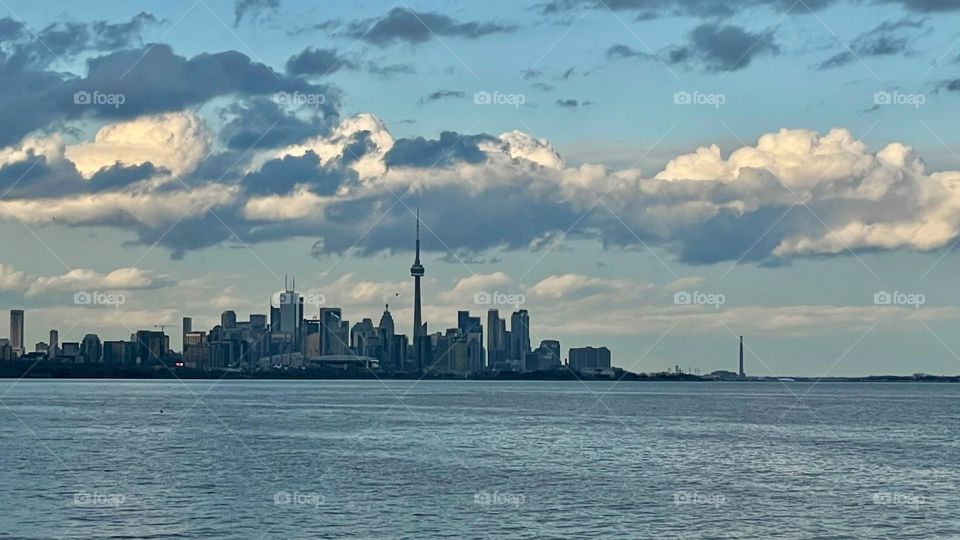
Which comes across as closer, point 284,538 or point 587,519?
point 284,538

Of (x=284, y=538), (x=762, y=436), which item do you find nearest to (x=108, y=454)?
(x=284, y=538)

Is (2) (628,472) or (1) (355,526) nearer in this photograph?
(1) (355,526)

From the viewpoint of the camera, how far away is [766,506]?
89750mm

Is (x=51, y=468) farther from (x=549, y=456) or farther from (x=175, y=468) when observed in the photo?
(x=549, y=456)

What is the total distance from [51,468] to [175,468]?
35.2 feet

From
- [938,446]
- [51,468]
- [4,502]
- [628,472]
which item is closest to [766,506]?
[628,472]

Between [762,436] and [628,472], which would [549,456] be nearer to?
[628,472]

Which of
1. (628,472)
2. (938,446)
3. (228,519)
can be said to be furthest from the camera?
(938,446)

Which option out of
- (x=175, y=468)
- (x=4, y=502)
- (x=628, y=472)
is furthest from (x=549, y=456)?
(x=4, y=502)

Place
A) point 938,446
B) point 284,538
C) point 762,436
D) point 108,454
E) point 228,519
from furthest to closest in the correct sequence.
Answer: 1. point 762,436
2. point 938,446
3. point 108,454
4. point 228,519
5. point 284,538

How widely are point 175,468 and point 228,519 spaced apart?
3418 cm

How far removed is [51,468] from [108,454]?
1517cm

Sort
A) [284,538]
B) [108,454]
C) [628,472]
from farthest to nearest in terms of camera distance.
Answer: [108,454] < [628,472] < [284,538]

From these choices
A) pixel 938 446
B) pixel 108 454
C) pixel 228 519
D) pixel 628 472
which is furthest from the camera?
pixel 938 446
